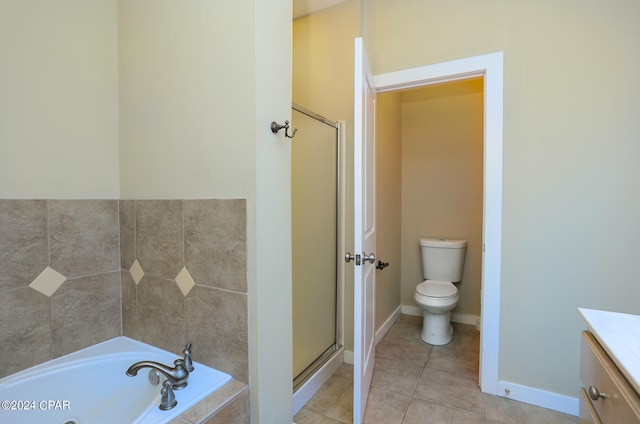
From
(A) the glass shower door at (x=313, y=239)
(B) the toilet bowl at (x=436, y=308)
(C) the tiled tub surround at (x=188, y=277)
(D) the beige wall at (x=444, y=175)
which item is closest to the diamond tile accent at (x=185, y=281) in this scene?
(C) the tiled tub surround at (x=188, y=277)

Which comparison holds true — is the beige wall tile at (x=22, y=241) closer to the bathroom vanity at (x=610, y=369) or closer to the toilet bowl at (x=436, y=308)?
the bathroom vanity at (x=610, y=369)

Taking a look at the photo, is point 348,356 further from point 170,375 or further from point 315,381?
point 170,375

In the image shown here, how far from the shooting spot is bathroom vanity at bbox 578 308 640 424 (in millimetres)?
645

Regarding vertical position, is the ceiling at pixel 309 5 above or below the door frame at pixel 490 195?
above

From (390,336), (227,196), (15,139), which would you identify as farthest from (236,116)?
(390,336)

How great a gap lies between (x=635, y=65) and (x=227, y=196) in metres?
2.05

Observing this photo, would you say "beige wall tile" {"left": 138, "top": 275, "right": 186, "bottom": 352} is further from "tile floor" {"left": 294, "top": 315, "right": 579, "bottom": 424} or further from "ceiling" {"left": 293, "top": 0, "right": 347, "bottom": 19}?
"ceiling" {"left": 293, "top": 0, "right": 347, "bottom": 19}

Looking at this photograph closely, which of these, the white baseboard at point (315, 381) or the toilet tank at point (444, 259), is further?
the toilet tank at point (444, 259)

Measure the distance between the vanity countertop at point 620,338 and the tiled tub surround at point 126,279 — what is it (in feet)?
3.65

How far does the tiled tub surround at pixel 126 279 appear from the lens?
123cm

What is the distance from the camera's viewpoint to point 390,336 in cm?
261

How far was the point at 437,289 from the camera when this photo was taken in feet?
8.20

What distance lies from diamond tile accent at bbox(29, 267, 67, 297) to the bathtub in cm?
32

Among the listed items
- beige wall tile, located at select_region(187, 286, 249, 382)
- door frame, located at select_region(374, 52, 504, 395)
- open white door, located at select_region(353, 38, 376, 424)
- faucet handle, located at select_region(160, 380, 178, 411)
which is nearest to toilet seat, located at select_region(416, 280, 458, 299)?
door frame, located at select_region(374, 52, 504, 395)
